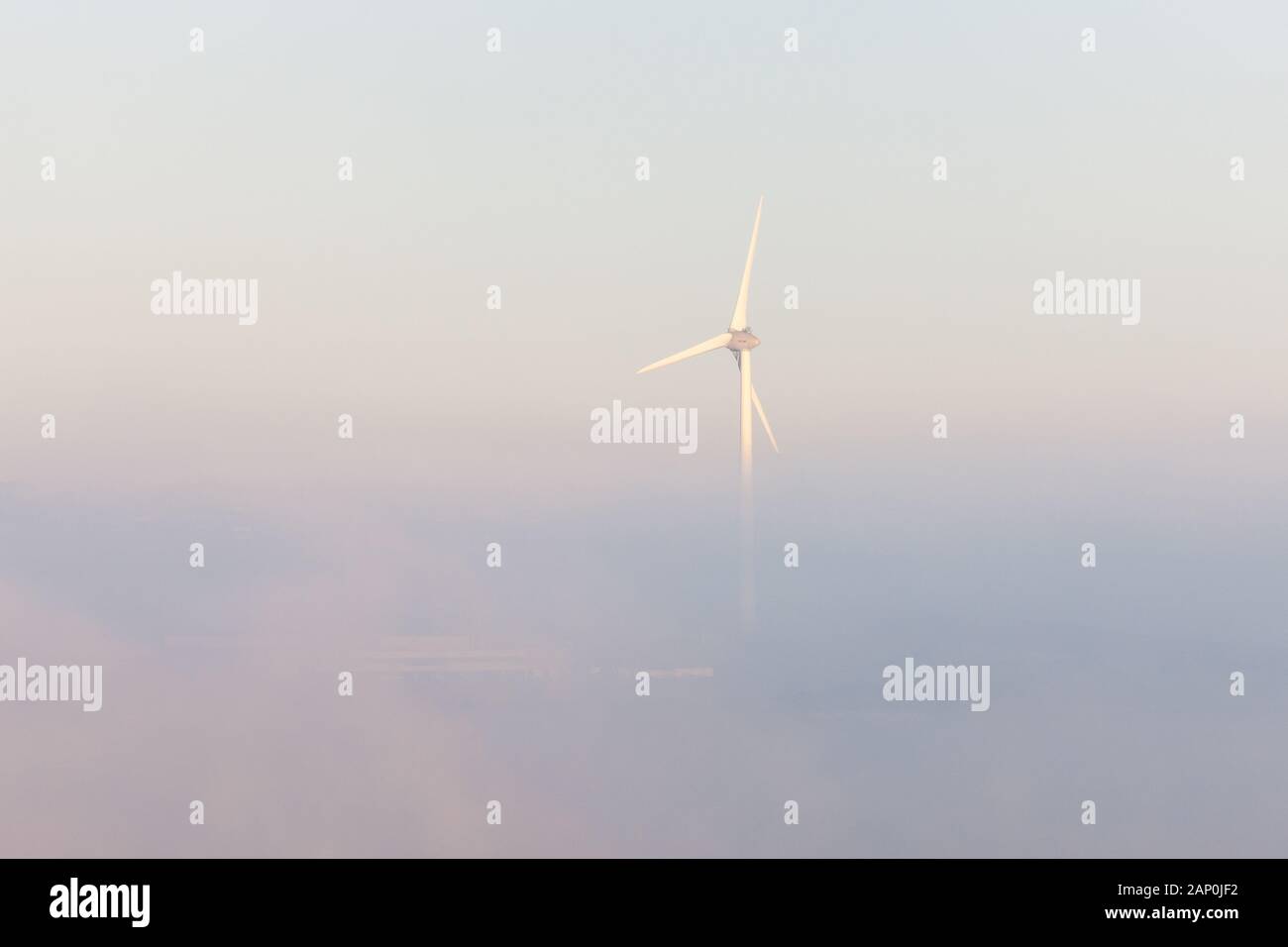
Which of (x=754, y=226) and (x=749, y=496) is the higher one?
(x=754, y=226)

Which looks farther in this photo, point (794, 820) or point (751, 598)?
point (751, 598)

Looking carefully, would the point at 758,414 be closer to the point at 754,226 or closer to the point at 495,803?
the point at 754,226

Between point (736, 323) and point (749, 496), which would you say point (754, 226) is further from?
point (749, 496)
